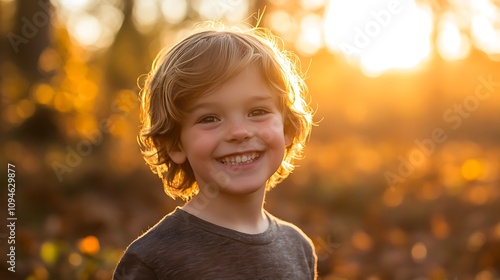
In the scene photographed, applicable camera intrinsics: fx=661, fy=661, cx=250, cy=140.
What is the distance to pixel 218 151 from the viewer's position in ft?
8.05

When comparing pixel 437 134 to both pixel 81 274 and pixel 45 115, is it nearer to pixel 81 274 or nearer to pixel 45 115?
pixel 45 115

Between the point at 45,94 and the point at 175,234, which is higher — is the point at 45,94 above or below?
above

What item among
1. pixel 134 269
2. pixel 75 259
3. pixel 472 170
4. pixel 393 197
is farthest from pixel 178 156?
pixel 472 170

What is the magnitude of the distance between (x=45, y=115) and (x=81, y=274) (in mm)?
8074

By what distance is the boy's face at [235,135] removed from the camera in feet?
7.99

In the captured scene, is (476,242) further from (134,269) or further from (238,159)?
(134,269)

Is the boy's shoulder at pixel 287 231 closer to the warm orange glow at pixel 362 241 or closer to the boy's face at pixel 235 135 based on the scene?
the boy's face at pixel 235 135

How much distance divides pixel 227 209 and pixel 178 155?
299mm

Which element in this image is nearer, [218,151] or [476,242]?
[218,151]

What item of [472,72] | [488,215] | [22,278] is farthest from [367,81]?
[22,278]

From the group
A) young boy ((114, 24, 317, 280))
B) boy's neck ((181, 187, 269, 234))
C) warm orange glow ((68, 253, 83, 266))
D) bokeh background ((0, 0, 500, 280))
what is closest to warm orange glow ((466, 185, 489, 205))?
bokeh background ((0, 0, 500, 280))

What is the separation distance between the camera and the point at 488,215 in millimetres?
6688

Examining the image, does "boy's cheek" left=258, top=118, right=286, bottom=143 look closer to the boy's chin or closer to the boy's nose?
the boy's nose

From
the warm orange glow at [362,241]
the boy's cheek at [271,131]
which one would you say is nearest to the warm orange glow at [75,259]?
the boy's cheek at [271,131]
